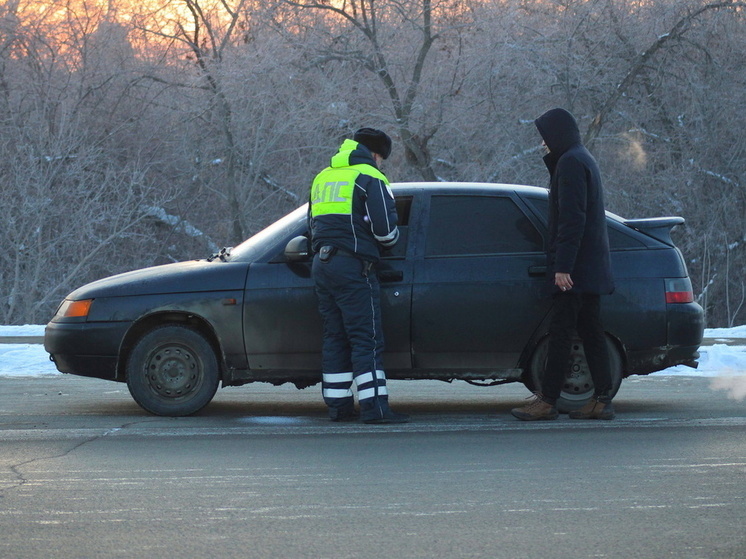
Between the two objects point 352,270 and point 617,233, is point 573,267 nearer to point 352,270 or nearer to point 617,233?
point 617,233

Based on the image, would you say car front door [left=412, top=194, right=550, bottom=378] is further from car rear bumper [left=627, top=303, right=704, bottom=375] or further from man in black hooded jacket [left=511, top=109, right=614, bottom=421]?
car rear bumper [left=627, top=303, right=704, bottom=375]

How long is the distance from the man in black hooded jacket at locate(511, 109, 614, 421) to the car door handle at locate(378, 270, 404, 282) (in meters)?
0.95

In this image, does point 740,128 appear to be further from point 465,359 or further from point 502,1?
point 465,359

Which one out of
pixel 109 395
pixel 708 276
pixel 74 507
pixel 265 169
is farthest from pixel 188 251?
pixel 74 507

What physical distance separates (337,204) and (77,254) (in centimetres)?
1593

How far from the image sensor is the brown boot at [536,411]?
7.29 metres

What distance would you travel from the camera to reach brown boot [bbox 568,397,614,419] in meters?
7.32

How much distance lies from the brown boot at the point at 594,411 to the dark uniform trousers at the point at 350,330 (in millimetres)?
1257

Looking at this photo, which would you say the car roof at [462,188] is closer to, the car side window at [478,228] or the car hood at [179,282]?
the car side window at [478,228]

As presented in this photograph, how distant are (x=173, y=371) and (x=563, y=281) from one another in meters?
2.56

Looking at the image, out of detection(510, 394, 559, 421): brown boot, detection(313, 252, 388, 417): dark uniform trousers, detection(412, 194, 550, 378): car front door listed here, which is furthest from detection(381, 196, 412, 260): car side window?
detection(510, 394, 559, 421): brown boot

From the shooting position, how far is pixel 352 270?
7.05 meters

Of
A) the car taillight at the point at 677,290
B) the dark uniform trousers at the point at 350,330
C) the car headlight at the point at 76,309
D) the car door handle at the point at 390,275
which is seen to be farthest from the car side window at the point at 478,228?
the car headlight at the point at 76,309

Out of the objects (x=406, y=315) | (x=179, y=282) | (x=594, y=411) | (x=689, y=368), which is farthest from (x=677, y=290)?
(x=689, y=368)
